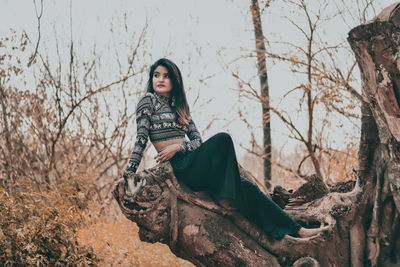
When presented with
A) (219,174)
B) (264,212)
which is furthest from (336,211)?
(219,174)

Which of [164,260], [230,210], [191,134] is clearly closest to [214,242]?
[230,210]

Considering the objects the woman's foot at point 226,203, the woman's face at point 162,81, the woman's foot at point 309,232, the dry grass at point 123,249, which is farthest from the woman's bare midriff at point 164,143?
the dry grass at point 123,249

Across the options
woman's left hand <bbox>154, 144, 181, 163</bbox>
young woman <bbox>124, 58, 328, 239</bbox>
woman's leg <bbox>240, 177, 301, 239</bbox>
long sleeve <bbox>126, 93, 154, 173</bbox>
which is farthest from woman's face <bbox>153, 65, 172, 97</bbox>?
woman's leg <bbox>240, 177, 301, 239</bbox>

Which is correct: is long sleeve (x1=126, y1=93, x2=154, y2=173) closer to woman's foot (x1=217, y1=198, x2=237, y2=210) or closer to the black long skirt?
the black long skirt

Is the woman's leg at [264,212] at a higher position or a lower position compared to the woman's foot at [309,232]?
higher

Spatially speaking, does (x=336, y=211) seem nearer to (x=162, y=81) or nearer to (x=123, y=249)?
(x=162, y=81)

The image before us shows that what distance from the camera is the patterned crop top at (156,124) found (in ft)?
12.2

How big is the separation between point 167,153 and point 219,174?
1.59 ft

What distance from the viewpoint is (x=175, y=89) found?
4.04 metres

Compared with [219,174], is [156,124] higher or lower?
higher

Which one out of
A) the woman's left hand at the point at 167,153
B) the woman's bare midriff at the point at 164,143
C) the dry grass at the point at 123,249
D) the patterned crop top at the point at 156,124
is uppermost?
the patterned crop top at the point at 156,124

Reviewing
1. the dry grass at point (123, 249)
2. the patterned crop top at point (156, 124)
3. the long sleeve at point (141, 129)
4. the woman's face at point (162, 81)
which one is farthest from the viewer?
the dry grass at point (123, 249)

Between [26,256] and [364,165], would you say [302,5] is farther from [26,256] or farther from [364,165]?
[26,256]

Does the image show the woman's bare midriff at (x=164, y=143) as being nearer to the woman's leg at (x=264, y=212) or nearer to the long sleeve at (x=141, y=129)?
the long sleeve at (x=141, y=129)
